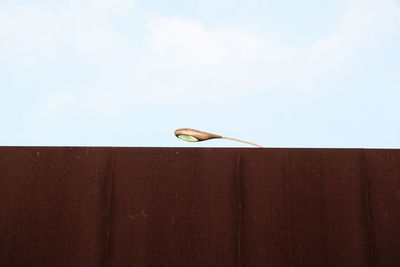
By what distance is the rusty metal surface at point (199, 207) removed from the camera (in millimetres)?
1160

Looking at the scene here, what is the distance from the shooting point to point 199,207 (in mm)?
1182

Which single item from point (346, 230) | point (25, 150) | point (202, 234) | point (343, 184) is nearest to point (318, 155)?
point (343, 184)

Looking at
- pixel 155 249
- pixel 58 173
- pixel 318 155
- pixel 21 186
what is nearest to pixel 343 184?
pixel 318 155

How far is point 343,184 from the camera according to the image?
3.90 feet

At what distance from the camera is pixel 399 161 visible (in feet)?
3.90

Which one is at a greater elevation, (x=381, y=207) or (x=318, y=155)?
(x=318, y=155)

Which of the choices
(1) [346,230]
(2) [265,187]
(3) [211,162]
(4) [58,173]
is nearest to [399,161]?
(1) [346,230]

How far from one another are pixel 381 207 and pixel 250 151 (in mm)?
427

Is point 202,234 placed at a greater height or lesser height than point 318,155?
lesser

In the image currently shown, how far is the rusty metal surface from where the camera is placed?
116cm

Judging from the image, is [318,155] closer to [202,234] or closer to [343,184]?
[343,184]

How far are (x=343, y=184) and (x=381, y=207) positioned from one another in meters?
0.13

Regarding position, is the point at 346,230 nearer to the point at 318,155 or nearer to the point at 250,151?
the point at 318,155

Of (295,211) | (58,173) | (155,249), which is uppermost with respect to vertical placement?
(58,173)
